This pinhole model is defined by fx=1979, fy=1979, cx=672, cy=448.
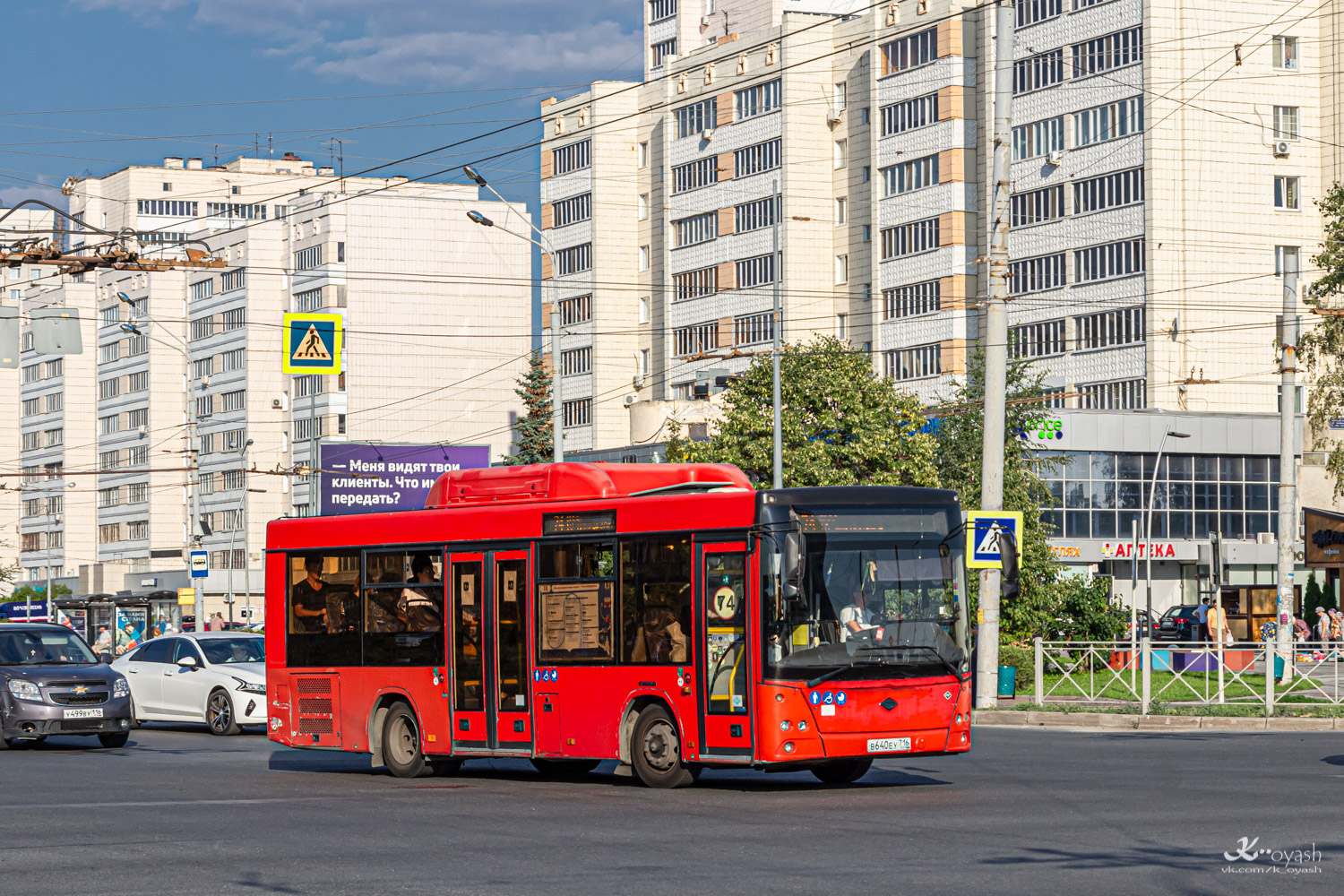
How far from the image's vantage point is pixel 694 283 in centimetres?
9369

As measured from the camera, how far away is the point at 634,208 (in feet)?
329

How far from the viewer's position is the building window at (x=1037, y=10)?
252 feet

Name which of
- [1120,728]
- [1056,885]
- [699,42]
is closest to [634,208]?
[699,42]

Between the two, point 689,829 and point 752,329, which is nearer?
point 689,829

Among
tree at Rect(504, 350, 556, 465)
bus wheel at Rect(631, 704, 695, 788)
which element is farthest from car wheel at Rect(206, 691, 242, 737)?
tree at Rect(504, 350, 556, 465)

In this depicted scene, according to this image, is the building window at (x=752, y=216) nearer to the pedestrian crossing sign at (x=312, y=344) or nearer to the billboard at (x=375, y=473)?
the billboard at (x=375, y=473)

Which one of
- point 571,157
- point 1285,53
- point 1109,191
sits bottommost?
point 1109,191

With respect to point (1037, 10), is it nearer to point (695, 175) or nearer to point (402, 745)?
point (695, 175)

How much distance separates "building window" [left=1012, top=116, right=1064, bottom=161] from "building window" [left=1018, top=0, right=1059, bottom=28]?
3989 millimetres

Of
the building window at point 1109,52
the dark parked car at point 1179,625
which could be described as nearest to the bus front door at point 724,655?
the dark parked car at point 1179,625

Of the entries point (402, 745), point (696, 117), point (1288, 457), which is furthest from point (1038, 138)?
point (402, 745)

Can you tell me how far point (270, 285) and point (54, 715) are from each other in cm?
9463

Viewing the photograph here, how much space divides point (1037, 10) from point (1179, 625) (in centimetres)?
2860

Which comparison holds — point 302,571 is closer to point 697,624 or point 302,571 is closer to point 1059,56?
point 697,624
